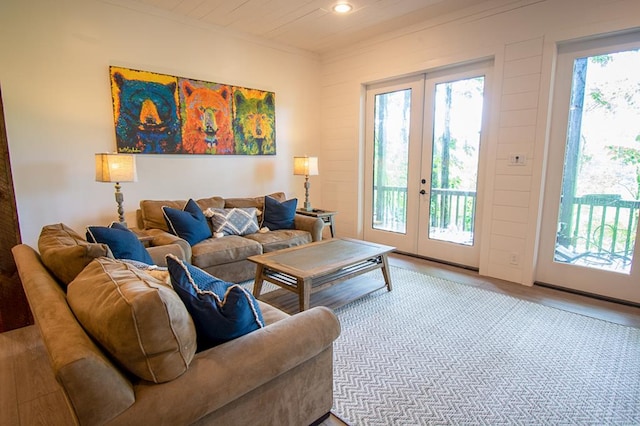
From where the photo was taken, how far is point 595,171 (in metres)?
3.00

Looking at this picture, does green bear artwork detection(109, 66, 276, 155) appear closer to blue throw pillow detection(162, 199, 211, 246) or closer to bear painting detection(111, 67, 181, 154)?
bear painting detection(111, 67, 181, 154)

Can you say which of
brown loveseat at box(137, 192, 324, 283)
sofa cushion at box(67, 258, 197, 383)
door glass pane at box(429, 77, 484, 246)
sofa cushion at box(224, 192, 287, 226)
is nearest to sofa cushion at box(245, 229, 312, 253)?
brown loveseat at box(137, 192, 324, 283)

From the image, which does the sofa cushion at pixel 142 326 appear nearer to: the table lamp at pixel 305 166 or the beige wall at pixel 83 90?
the beige wall at pixel 83 90

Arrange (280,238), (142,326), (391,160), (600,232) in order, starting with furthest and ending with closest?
(391,160), (280,238), (600,232), (142,326)

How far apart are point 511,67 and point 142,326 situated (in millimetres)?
3743

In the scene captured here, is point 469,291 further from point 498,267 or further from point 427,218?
point 427,218

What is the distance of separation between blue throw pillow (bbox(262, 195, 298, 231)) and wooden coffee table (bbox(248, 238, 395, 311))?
34.5 inches

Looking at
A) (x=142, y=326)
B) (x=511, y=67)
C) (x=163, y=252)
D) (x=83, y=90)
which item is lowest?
(x=163, y=252)

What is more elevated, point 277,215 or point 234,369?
point 277,215

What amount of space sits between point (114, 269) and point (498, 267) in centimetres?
353

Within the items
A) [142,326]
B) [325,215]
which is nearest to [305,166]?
[325,215]

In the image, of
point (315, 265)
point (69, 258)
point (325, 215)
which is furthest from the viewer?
point (325, 215)

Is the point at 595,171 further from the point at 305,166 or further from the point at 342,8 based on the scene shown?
the point at 305,166

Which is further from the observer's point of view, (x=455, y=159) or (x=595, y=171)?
(x=455, y=159)
